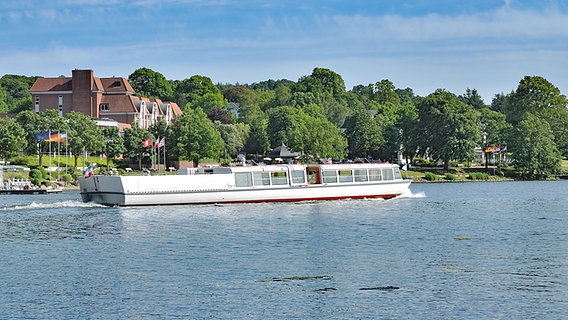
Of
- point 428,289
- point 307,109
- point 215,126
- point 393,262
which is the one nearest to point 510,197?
point 393,262

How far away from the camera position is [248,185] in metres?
80.2

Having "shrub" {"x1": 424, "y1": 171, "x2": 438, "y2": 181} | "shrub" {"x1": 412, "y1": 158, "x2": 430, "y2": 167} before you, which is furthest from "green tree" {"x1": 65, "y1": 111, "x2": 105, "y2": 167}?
"shrub" {"x1": 412, "y1": 158, "x2": 430, "y2": 167}

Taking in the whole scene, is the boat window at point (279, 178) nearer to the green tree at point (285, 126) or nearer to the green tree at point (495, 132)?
the green tree at point (285, 126)

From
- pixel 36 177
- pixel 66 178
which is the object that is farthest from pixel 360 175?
pixel 66 178

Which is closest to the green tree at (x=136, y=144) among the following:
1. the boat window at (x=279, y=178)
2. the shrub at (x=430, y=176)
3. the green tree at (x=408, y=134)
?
the shrub at (x=430, y=176)

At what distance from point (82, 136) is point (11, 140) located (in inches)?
526

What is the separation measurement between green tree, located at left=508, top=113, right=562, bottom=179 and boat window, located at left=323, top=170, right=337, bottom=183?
88.0 meters

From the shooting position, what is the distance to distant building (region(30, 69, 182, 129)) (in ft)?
571

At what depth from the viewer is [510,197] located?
3905 inches

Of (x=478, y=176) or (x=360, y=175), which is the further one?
(x=478, y=176)

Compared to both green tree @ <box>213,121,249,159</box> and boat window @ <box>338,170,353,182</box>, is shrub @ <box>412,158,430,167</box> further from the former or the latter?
boat window @ <box>338,170,353,182</box>

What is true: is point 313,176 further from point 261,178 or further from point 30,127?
point 30,127

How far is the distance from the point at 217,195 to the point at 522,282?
46.3 metres

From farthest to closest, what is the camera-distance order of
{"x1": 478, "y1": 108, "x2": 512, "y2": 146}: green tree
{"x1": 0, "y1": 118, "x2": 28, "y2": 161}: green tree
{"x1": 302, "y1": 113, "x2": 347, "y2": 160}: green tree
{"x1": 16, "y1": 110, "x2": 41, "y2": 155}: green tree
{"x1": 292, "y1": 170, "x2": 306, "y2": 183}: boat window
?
{"x1": 478, "y1": 108, "x2": 512, "y2": 146}: green tree < {"x1": 302, "y1": 113, "x2": 347, "y2": 160}: green tree < {"x1": 16, "y1": 110, "x2": 41, "y2": 155}: green tree < {"x1": 0, "y1": 118, "x2": 28, "y2": 161}: green tree < {"x1": 292, "y1": 170, "x2": 306, "y2": 183}: boat window
